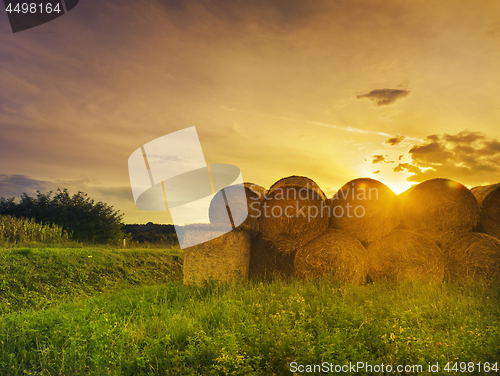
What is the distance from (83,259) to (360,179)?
10.2m

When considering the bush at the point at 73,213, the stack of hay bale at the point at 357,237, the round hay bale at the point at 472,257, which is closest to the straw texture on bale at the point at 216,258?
the stack of hay bale at the point at 357,237

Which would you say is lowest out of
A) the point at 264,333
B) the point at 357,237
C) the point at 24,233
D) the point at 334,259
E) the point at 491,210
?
the point at 264,333

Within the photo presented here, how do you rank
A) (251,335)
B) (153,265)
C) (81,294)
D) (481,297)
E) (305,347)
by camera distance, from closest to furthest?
(305,347), (251,335), (481,297), (81,294), (153,265)

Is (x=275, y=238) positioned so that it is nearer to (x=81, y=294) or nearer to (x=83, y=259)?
(x=81, y=294)

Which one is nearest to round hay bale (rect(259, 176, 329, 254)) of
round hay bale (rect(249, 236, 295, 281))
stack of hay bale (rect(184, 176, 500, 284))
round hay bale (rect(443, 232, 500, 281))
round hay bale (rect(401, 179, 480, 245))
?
stack of hay bale (rect(184, 176, 500, 284))

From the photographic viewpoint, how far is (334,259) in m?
7.65

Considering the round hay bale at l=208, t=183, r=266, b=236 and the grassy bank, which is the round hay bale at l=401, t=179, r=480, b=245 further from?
the grassy bank

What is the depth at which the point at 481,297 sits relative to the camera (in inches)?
246

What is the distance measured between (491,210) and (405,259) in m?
3.13

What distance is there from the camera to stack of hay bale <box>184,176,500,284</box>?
7824 millimetres

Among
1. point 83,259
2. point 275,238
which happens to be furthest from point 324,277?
point 83,259

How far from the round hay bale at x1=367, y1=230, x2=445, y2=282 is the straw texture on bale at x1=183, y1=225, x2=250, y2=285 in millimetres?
3157

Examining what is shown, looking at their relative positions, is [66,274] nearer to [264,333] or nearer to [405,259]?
[264,333]

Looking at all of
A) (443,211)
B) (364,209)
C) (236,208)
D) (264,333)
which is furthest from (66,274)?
(443,211)
